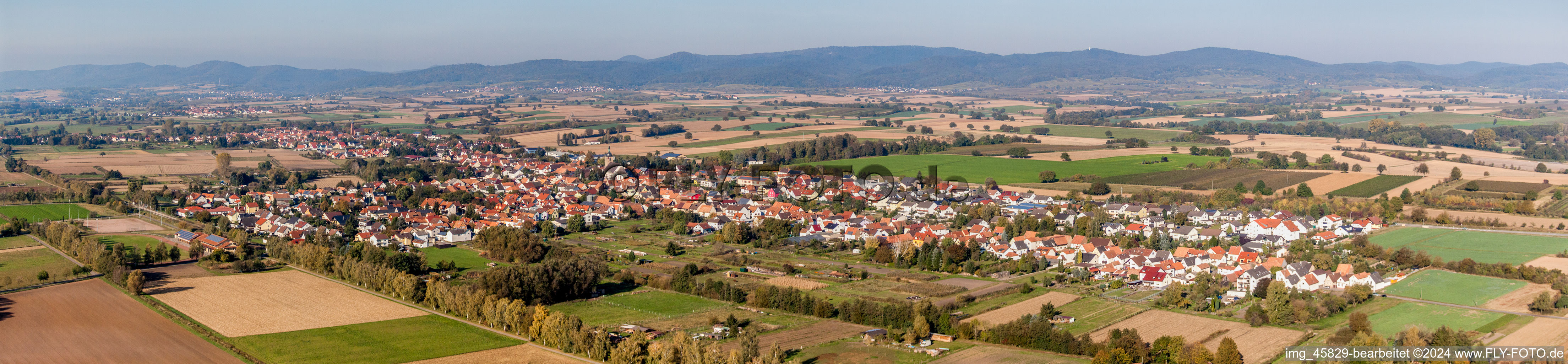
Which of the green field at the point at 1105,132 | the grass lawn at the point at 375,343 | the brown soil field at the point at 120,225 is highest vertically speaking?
the grass lawn at the point at 375,343

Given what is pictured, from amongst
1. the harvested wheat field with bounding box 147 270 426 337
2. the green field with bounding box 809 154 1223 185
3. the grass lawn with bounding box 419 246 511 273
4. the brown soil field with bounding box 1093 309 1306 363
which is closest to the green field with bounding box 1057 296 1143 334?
the brown soil field with bounding box 1093 309 1306 363

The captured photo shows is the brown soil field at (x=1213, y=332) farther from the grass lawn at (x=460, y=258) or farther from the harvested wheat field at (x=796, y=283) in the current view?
the grass lawn at (x=460, y=258)

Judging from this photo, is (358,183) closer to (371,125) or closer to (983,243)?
(983,243)

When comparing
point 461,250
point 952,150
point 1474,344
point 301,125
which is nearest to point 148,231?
point 461,250

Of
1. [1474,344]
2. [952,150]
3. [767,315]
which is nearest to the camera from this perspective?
[1474,344]

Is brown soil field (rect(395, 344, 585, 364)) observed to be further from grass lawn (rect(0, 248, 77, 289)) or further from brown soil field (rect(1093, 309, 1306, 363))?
grass lawn (rect(0, 248, 77, 289))

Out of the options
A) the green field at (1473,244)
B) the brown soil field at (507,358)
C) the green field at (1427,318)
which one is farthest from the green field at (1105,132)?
the brown soil field at (507,358)
